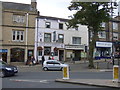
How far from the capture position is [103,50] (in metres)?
50.1

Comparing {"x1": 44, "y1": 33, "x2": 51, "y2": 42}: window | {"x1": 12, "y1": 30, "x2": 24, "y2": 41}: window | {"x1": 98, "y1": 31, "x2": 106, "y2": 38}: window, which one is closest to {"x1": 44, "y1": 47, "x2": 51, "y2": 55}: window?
{"x1": 44, "y1": 33, "x2": 51, "y2": 42}: window

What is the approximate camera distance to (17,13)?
39.1 metres

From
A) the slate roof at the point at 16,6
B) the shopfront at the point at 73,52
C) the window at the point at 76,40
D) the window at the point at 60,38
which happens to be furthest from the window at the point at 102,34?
the slate roof at the point at 16,6

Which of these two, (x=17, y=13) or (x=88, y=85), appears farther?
(x=17, y=13)

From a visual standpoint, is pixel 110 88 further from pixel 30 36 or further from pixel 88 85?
pixel 30 36

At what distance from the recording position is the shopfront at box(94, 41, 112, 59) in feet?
158

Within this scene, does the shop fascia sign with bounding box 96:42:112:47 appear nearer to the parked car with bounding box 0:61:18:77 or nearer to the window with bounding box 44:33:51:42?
the window with bounding box 44:33:51:42

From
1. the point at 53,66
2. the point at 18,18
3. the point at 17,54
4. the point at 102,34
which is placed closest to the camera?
the point at 53,66

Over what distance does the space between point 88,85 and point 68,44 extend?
3061cm

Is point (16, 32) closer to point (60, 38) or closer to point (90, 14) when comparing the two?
point (60, 38)

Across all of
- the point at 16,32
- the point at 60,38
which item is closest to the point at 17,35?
the point at 16,32

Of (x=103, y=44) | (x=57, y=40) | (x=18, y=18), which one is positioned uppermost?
(x=18, y=18)

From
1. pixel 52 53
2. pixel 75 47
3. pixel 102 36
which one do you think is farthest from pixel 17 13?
pixel 102 36

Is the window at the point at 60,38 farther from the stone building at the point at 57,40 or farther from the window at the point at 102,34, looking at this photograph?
the window at the point at 102,34
